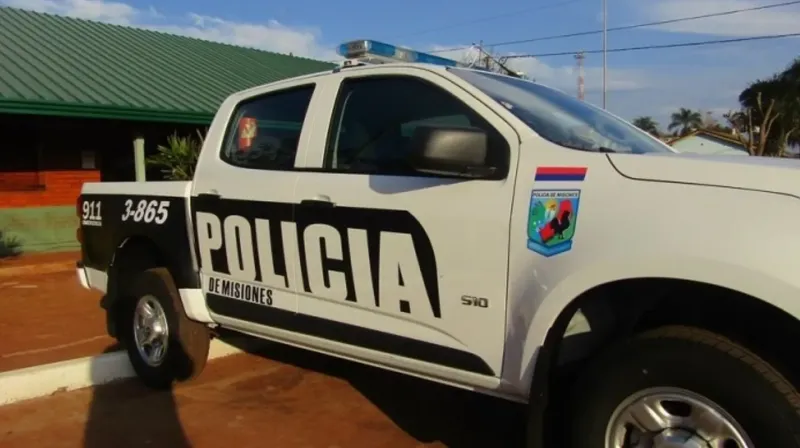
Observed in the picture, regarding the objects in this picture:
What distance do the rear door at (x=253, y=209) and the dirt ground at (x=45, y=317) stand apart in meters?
2.29

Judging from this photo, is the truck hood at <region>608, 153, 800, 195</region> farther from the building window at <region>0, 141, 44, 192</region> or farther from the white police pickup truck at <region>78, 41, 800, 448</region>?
the building window at <region>0, 141, 44, 192</region>

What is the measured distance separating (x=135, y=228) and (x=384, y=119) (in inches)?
85.4

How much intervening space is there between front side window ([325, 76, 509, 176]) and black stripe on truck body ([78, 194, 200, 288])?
131 centimetres

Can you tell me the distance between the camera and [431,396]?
508 cm

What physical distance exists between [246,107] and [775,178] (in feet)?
10.7

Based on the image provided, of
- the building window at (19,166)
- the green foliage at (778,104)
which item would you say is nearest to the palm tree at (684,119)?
the green foliage at (778,104)

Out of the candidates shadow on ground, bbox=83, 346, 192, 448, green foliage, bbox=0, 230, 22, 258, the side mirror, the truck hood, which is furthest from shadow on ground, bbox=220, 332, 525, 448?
green foliage, bbox=0, 230, 22, 258

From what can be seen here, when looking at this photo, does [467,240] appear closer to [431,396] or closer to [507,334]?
[507,334]

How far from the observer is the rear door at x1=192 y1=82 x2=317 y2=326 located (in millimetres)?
4242

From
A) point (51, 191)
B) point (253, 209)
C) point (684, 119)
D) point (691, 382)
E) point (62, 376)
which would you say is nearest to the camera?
point (691, 382)

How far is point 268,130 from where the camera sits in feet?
15.3

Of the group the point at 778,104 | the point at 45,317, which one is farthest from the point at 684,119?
the point at 45,317

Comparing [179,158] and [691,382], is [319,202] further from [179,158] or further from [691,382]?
[179,158]

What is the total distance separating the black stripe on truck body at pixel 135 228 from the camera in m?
4.93
